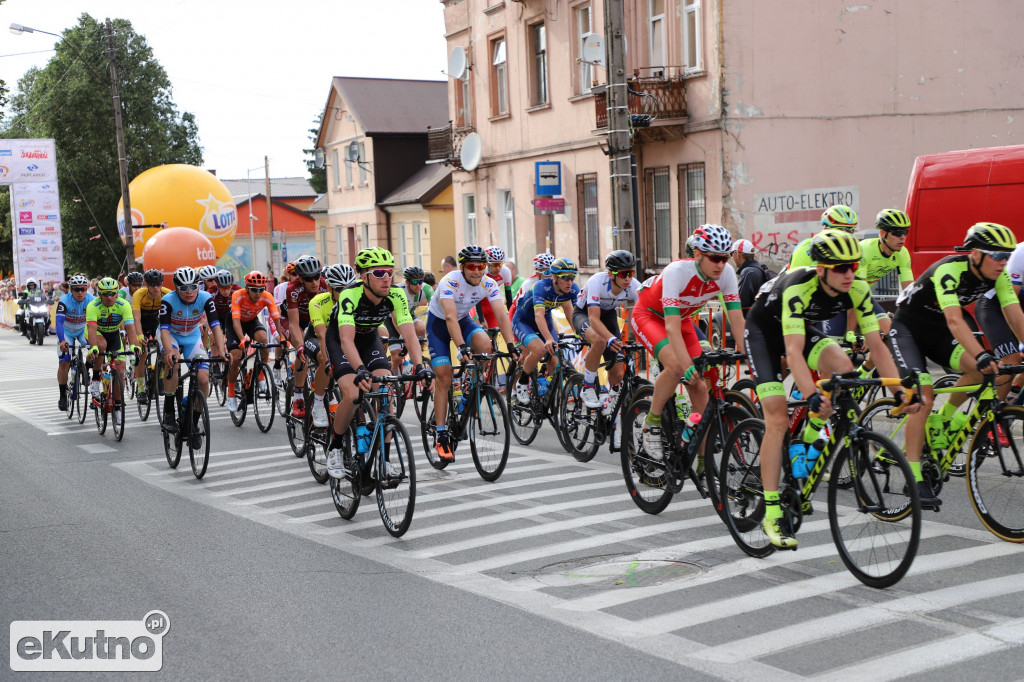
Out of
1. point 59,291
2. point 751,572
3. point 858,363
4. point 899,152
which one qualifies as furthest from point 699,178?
point 59,291

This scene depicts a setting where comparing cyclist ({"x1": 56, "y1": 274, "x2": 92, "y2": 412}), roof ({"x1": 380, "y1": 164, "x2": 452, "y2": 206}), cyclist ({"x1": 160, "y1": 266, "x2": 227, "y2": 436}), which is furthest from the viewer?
roof ({"x1": 380, "y1": 164, "x2": 452, "y2": 206})

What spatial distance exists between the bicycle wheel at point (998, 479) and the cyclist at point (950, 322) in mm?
306

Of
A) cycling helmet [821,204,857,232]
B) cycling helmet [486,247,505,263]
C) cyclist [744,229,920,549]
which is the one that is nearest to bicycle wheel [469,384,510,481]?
cycling helmet [821,204,857,232]

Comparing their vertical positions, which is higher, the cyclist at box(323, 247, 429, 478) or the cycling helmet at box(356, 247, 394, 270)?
the cycling helmet at box(356, 247, 394, 270)

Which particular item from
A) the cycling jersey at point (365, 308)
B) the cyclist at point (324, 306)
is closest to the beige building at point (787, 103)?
the cyclist at point (324, 306)

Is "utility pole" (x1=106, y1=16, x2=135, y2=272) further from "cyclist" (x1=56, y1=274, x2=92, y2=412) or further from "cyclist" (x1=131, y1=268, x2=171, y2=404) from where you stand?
"cyclist" (x1=131, y1=268, x2=171, y2=404)

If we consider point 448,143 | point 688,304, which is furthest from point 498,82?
point 688,304

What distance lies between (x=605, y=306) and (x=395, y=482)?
3415 millimetres

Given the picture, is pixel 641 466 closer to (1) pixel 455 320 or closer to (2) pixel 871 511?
(2) pixel 871 511

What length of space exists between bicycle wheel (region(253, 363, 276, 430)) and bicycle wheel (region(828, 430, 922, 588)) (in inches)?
362

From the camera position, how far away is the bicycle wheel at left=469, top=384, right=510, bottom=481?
985cm

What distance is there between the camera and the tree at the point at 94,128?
69688 millimetres

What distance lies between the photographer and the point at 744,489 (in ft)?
22.5

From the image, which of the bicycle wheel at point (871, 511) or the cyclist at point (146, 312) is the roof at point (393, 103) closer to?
the cyclist at point (146, 312)
